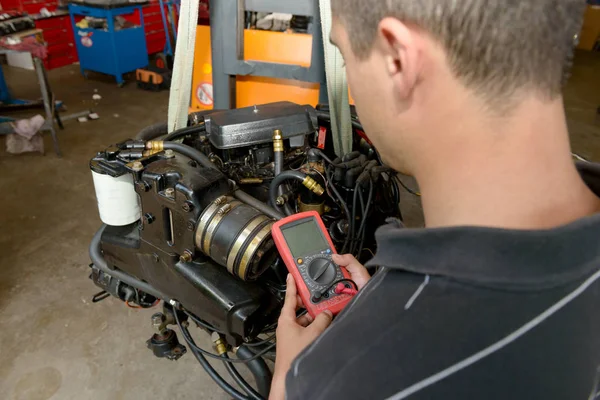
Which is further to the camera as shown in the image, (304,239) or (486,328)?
(304,239)

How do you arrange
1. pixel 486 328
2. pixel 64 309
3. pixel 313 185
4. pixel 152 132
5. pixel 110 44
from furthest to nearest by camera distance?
pixel 110 44 < pixel 64 309 < pixel 152 132 < pixel 313 185 < pixel 486 328

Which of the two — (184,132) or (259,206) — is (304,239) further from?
(184,132)

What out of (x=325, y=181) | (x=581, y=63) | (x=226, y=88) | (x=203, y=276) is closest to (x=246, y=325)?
(x=203, y=276)

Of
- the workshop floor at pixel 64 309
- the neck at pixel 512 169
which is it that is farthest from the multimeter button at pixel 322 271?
the workshop floor at pixel 64 309

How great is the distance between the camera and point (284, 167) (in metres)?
0.99

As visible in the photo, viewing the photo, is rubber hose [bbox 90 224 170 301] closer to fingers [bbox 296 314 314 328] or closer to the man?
fingers [bbox 296 314 314 328]

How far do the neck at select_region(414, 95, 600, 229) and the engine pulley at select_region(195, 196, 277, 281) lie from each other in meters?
0.37

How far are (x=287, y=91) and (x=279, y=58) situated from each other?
10cm

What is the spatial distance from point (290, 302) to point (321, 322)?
0.08 m

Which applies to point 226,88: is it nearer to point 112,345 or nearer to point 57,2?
point 112,345

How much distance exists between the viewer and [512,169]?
422 mm

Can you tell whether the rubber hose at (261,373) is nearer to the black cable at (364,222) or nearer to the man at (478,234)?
the black cable at (364,222)

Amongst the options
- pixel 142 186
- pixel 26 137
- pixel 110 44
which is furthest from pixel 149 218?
pixel 110 44

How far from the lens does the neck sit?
42cm
